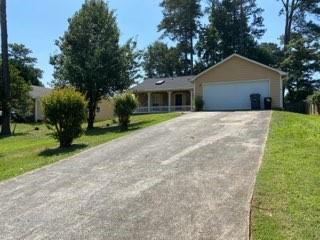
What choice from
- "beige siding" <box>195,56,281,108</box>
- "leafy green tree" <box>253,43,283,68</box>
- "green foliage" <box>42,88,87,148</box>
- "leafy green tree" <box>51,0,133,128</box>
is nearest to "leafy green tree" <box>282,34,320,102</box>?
"leafy green tree" <box>253,43,283,68</box>

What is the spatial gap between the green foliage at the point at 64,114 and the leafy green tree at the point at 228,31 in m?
38.9

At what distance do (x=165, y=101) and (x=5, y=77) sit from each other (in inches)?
717

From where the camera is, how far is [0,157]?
45.4 feet

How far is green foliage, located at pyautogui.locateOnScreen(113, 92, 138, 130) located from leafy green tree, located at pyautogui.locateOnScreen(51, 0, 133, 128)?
4.01 meters

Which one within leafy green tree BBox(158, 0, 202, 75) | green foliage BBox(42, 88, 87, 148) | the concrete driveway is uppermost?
leafy green tree BBox(158, 0, 202, 75)

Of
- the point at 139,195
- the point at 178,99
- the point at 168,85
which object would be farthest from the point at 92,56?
the point at 139,195

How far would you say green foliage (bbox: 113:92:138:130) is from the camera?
20.1m

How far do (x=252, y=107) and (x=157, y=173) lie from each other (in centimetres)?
2032

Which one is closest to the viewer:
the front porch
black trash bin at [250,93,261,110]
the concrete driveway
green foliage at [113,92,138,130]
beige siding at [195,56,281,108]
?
the concrete driveway

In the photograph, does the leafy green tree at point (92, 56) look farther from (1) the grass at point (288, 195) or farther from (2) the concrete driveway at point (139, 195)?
(1) the grass at point (288, 195)

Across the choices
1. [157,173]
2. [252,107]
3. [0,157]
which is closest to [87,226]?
[157,173]

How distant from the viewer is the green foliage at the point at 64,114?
584 inches

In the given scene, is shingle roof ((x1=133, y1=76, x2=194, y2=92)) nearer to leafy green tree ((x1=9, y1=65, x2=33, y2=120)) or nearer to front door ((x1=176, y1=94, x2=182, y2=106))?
A: front door ((x1=176, y1=94, x2=182, y2=106))

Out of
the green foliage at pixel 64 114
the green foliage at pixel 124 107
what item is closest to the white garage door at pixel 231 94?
the green foliage at pixel 124 107
